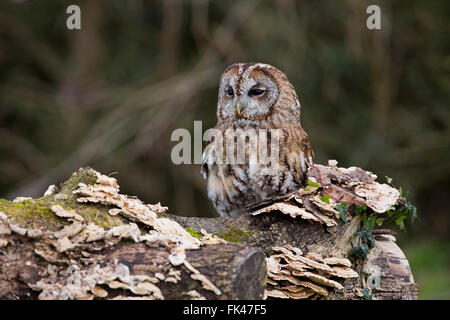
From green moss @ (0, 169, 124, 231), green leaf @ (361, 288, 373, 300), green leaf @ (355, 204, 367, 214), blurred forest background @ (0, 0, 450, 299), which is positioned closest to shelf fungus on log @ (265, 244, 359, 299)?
green leaf @ (361, 288, 373, 300)

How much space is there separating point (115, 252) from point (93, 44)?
409 centimetres

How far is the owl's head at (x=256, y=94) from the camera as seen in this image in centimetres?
270

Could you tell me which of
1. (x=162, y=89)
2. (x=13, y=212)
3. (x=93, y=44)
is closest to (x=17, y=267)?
(x=13, y=212)

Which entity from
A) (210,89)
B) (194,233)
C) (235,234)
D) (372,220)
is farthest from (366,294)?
(210,89)

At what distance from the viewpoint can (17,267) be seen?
1498 millimetres

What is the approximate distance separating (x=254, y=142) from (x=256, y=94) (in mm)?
278

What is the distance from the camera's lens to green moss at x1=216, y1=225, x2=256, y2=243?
1950mm

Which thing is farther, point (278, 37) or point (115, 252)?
point (278, 37)

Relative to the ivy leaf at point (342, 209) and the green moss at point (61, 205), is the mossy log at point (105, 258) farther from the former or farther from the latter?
Answer: the ivy leaf at point (342, 209)

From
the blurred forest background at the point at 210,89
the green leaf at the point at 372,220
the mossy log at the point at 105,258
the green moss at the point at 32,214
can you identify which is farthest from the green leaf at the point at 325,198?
the blurred forest background at the point at 210,89

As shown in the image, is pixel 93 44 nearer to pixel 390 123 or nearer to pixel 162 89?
pixel 162 89

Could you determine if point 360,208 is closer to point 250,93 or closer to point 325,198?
point 325,198
